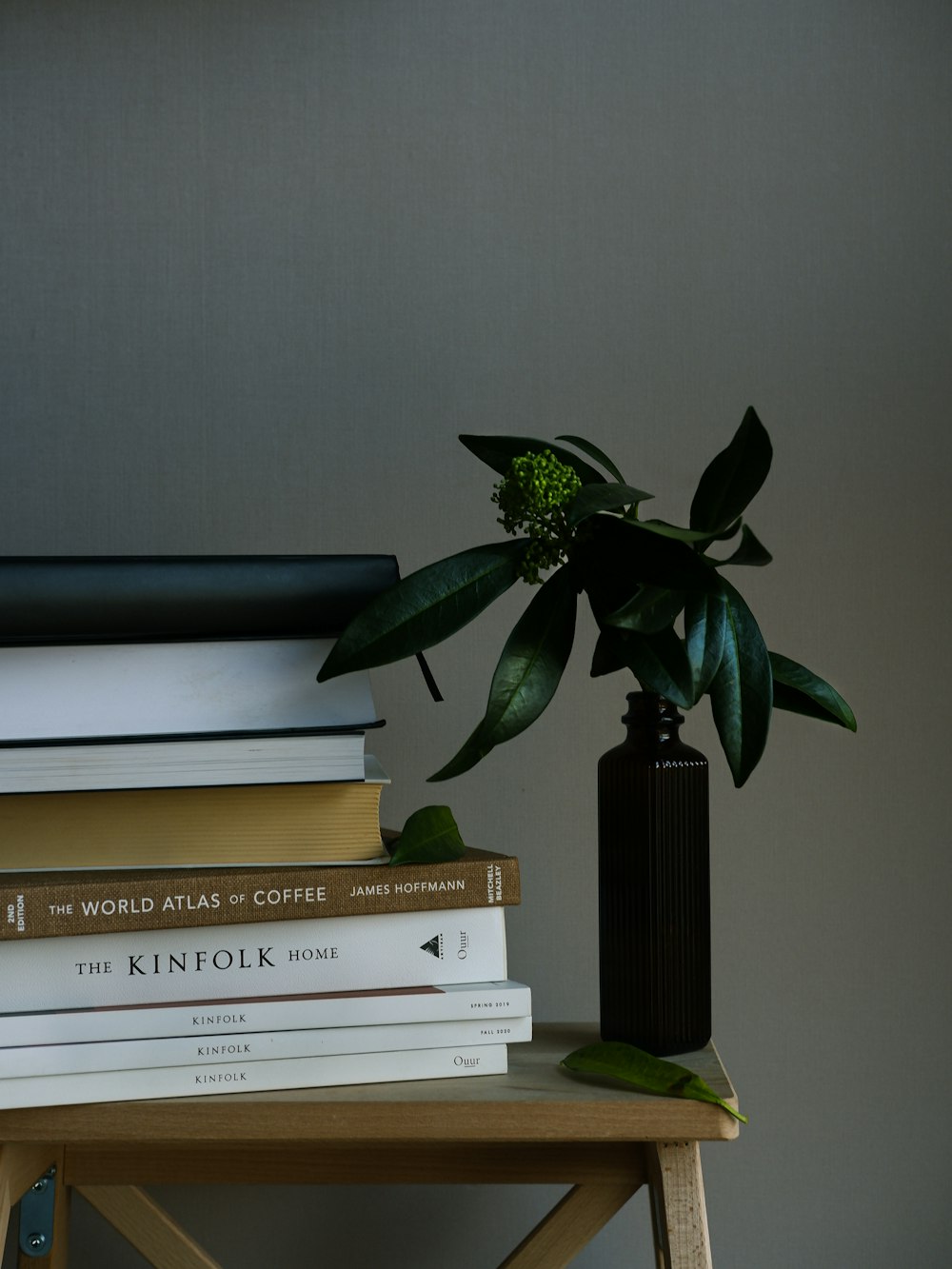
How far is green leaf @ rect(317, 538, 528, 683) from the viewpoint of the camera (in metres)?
0.68

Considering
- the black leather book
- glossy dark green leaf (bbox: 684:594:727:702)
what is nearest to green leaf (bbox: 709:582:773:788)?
glossy dark green leaf (bbox: 684:594:727:702)

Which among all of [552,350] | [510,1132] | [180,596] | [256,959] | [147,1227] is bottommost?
[147,1227]

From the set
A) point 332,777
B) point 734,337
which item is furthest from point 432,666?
point 734,337

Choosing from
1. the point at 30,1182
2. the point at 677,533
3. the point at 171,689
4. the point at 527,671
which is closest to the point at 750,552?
the point at 677,533

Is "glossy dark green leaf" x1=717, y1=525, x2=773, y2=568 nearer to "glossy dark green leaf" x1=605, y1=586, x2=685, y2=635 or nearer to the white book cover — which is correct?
"glossy dark green leaf" x1=605, y1=586, x2=685, y2=635

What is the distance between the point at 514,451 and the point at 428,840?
0.90ft

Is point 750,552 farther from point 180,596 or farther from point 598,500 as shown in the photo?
point 180,596

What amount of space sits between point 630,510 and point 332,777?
10.4 inches

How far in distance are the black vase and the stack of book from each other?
8cm

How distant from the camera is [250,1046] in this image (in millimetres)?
688

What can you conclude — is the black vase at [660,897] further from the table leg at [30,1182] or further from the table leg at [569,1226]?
the table leg at [30,1182]

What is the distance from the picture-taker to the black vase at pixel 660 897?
0.75 m

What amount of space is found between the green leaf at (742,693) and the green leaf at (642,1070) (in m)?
0.19

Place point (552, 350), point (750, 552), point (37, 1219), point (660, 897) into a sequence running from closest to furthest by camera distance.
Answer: point (750, 552) < point (660, 897) < point (37, 1219) < point (552, 350)
